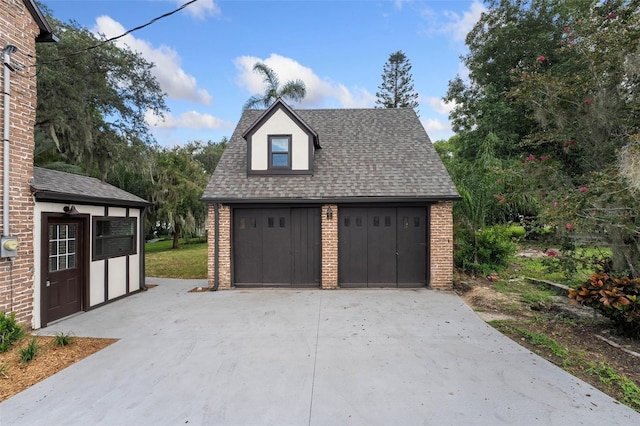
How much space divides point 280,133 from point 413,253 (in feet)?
17.3

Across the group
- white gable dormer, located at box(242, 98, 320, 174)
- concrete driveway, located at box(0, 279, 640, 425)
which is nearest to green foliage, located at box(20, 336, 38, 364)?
concrete driveway, located at box(0, 279, 640, 425)

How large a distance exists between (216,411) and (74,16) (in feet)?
51.5

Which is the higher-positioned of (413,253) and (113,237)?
(113,237)

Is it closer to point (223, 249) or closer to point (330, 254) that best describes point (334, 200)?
point (330, 254)

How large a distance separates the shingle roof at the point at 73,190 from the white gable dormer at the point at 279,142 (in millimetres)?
3457

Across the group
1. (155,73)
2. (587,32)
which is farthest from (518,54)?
(155,73)

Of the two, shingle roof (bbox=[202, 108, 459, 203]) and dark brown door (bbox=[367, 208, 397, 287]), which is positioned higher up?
shingle roof (bbox=[202, 108, 459, 203])

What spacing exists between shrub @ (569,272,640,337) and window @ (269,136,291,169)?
7.20 metres

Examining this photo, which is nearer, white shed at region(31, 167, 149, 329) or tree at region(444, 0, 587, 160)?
white shed at region(31, 167, 149, 329)

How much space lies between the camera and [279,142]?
8.69 meters

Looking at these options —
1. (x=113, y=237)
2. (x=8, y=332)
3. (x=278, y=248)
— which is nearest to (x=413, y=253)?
(x=278, y=248)

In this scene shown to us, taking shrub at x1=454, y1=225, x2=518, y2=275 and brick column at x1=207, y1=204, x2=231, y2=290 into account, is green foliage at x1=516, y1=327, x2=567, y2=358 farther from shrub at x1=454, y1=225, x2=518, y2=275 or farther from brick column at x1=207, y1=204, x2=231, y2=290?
brick column at x1=207, y1=204, x2=231, y2=290

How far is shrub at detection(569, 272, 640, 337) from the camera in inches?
165

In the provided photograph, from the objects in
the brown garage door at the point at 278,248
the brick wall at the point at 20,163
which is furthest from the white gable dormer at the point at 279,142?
the brick wall at the point at 20,163
